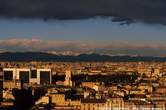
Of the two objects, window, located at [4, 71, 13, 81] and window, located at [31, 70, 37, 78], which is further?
window, located at [31, 70, 37, 78]

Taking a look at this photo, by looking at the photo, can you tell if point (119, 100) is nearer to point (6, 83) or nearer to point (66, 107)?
point (66, 107)

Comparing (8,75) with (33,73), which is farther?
(33,73)

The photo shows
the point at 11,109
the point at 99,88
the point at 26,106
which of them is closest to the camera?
the point at 11,109

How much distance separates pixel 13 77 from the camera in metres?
123

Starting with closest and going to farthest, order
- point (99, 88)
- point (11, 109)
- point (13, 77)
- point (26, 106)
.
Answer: point (11, 109) → point (26, 106) → point (99, 88) → point (13, 77)

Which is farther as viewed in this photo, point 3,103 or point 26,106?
point 26,106

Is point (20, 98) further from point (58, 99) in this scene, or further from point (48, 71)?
point (48, 71)

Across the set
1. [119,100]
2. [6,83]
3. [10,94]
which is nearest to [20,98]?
[10,94]

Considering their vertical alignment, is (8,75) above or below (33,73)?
below

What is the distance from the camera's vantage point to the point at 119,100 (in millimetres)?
73562

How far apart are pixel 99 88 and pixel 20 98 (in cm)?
2063

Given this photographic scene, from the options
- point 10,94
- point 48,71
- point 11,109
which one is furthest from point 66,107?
point 48,71

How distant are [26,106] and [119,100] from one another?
11.8 meters

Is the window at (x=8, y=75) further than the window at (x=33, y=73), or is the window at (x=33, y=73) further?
the window at (x=33, y=73)
